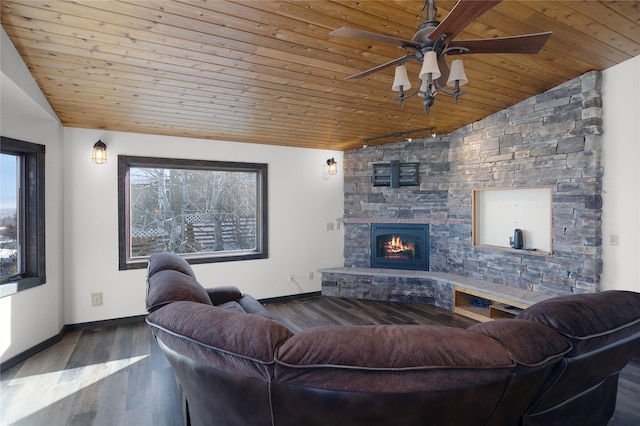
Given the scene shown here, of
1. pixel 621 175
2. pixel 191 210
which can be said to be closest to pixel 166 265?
pixel 191 210

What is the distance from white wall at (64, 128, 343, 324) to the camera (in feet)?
12.6

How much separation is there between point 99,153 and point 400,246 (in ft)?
13.9

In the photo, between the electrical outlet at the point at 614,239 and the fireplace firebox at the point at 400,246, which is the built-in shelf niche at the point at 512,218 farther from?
the fireplace firebox at the point at 400,246

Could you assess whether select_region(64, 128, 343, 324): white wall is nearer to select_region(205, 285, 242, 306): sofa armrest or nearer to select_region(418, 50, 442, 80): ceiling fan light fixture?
select_region(205, 285, 242, 306): sofa armrest

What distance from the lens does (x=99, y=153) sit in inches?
149

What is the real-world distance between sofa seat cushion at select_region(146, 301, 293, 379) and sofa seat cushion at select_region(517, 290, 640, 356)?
1012 millimetres

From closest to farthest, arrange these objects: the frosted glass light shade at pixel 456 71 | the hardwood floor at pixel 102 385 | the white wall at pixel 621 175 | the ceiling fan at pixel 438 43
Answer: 1. the ceiling fan at pixel 438 43
2. the frosted glass light shade at pixel 456 71
3. the hardwood floor at pixel 102 385
4. the white wall at pixel 621 175

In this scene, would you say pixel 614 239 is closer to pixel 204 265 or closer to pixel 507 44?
pixel 507 44

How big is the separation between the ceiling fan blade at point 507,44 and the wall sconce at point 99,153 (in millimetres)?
3732

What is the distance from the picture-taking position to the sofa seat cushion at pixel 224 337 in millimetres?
1146

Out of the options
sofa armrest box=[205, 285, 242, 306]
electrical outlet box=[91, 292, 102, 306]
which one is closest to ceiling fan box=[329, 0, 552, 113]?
sofa armrest box=[205, 285, 242, 306]

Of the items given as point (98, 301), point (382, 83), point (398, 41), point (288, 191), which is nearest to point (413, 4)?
point (398, 41)

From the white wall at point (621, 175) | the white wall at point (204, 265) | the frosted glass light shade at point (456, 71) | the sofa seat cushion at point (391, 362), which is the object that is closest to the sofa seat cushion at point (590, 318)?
the sofa seat cushion at point (391, 362)

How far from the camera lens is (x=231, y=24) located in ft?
7.12
